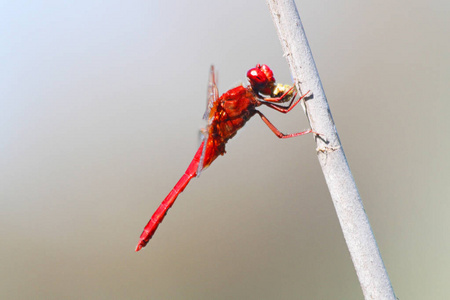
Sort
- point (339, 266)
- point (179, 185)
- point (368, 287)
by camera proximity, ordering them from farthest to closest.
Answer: point (339, 266) < point (179, 185) < point (368, 287)

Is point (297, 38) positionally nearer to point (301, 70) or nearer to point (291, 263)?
point (301, 70)

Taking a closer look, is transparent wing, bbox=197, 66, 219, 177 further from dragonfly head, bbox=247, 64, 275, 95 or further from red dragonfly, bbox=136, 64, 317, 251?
dragonfly head, bbox=247, 64, 275, 95

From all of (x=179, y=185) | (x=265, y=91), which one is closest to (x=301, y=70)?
(x=265, y=91)

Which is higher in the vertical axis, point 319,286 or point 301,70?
point 301,70

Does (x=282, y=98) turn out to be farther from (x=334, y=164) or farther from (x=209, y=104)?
(x=334, y=164)

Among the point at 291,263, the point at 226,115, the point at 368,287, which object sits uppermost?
the point at 226,115
